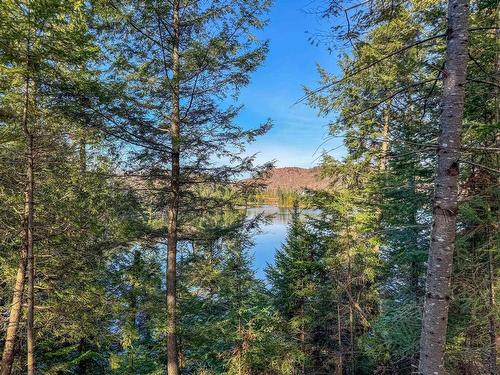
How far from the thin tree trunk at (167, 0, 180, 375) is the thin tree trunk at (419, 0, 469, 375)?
181 inches

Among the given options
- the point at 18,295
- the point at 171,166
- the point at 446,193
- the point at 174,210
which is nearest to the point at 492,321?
the point at 446,193

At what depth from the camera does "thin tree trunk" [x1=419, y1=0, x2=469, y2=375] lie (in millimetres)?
2426

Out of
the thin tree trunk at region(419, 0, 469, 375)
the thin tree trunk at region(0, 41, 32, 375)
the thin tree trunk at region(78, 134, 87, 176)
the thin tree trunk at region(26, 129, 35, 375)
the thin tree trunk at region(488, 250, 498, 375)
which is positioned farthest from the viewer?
the thin tree trunk at region(78, 134, 87, 176)

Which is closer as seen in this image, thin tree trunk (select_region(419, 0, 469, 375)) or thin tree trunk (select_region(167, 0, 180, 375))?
thin tree trunk (select_region(419, 0, 469, 375))

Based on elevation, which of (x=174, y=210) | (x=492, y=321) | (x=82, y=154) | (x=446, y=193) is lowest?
(x=492, y=321)

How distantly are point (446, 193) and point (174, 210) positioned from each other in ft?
17.2

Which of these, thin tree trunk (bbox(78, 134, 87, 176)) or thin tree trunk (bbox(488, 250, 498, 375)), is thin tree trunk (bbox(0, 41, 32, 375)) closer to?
thin tree trunk (bbox(78, 134, 87, 176))

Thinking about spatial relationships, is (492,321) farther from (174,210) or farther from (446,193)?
(174,210)

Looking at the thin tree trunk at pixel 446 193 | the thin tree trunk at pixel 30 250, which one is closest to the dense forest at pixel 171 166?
the thin tree trunk at pixel 30 250

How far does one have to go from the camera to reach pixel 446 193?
8.04ft

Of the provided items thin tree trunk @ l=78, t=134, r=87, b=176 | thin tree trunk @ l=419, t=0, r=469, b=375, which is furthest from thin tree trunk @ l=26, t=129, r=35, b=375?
thin tree trunk @ l=419, t=0, r=469, b=375

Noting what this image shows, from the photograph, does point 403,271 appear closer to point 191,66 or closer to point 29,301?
point 191,66

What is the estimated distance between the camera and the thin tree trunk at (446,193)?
2.43 m

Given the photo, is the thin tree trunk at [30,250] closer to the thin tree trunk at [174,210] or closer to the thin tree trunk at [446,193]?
the thin tree trunk at [174,210]
